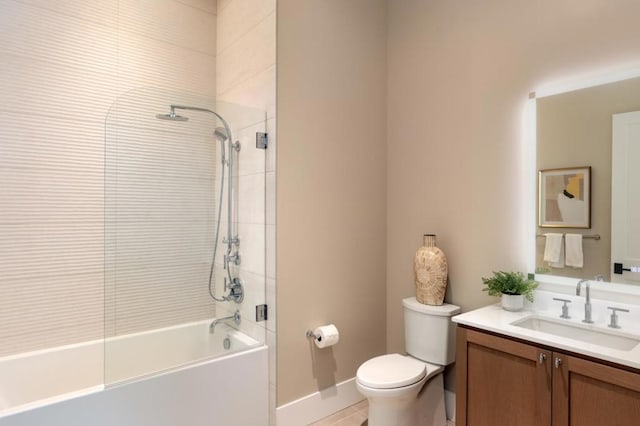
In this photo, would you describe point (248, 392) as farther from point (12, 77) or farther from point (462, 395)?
point (12, 77)

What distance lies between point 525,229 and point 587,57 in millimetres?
935

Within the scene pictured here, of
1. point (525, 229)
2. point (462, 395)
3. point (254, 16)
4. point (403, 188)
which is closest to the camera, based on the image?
point (462, 395)

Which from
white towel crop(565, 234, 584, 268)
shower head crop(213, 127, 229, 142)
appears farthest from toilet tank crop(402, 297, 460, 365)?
shower head crop(213, 127, 229, 142)

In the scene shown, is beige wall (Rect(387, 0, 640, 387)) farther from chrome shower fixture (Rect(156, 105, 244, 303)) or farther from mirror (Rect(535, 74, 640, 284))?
chrome shower fixture (Rect(156, 105, 244, 303))

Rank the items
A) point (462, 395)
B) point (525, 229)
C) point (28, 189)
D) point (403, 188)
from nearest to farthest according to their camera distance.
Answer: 1. point (462, 395)
2. point (525, 229)
3. point (28, 189)
4. point (403, 188)

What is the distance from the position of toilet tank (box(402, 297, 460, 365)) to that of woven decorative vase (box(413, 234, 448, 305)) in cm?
6

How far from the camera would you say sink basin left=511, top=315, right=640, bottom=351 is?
5.21 ft

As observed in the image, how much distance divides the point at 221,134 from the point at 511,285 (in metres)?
1.95

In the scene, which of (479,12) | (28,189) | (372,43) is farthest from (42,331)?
(479,12)

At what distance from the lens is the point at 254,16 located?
2410 mm

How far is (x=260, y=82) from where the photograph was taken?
236 cm

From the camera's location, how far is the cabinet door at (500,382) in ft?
5.09

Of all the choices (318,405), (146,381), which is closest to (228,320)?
(146,381)

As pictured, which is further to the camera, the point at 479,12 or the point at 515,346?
the point at 479,12
